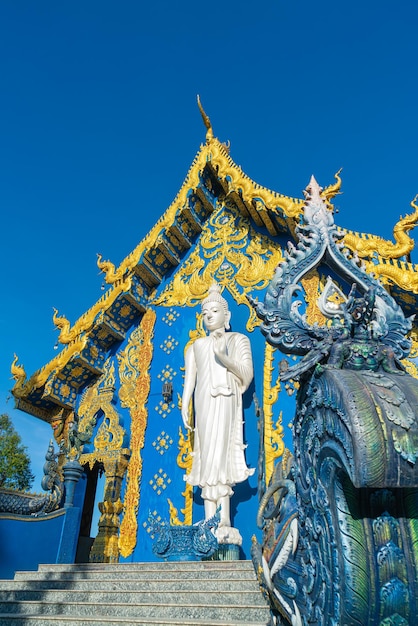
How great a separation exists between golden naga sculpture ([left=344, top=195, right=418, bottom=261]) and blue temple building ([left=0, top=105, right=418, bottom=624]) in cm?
1

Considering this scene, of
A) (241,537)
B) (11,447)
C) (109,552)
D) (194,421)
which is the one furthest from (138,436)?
(11,447)

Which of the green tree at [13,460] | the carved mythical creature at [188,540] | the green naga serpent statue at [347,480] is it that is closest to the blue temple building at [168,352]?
the carved mythical creature at [188,540]

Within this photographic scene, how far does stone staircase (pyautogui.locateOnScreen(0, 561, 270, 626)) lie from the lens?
11.2 ft

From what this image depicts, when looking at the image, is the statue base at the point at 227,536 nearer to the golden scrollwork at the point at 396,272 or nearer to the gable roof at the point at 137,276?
the golden scrollwork at the point at 396,272

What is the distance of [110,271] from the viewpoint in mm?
7719

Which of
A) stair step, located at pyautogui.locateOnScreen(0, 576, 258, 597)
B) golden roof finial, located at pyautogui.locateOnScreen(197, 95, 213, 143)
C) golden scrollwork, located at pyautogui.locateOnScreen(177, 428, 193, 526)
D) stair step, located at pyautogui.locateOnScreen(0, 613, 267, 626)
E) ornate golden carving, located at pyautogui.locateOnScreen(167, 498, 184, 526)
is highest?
golden roof finial, located at pyautogui.locateOnScreen(197, 95, 213, 143)

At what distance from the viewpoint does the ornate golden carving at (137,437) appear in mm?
6419

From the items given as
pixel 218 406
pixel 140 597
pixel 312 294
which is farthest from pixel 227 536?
pixel 312 294

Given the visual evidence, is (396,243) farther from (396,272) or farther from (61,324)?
(61,324)

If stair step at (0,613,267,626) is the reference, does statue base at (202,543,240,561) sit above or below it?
above

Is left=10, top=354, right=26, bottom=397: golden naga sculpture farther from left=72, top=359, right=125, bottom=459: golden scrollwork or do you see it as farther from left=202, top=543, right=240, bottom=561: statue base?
left=202, top=543, right=240, bottom=561: statue base

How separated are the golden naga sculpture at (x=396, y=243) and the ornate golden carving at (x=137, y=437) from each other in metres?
3.36

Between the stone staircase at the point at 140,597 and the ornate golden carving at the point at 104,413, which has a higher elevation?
the ornate golden carving at the point at 104,413

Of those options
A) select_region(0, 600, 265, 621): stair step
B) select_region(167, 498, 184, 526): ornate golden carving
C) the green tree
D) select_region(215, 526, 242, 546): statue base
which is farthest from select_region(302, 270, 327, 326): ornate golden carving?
the green tree
